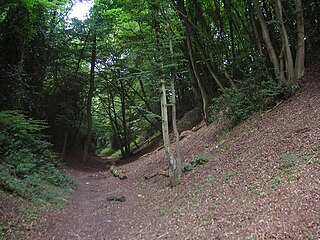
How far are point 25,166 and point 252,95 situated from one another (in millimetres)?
8269

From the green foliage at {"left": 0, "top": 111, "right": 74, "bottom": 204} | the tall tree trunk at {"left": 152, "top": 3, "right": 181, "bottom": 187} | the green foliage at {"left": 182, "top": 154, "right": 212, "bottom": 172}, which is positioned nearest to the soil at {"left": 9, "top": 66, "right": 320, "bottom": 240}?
the green foliage at {"left": 182, "top": 154, "right": 212, "bottom": 172}

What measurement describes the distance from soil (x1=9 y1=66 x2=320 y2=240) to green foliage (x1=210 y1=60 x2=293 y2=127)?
437 millimetres

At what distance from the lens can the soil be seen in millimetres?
4464

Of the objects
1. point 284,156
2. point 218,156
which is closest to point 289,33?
point 218,156

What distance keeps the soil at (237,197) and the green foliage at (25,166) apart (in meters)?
0.86

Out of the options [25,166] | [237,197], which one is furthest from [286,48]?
[25,166]

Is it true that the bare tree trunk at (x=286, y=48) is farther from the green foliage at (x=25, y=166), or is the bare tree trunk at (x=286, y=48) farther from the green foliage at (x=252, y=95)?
the green foliage at (x=25, y=166)

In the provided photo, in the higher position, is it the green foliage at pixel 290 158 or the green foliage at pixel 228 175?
the green foliage at pixel 290 158

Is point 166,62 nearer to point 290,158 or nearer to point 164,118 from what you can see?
point 164,118

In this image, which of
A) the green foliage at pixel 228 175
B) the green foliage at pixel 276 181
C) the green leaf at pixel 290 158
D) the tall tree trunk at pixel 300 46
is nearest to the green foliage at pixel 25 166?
the green foliage at pixel 228 175

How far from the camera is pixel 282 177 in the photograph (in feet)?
18.1

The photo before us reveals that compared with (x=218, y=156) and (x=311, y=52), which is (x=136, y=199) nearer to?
(x=218, y=156)

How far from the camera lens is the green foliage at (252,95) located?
9.56 metres

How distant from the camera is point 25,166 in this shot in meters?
9.12
